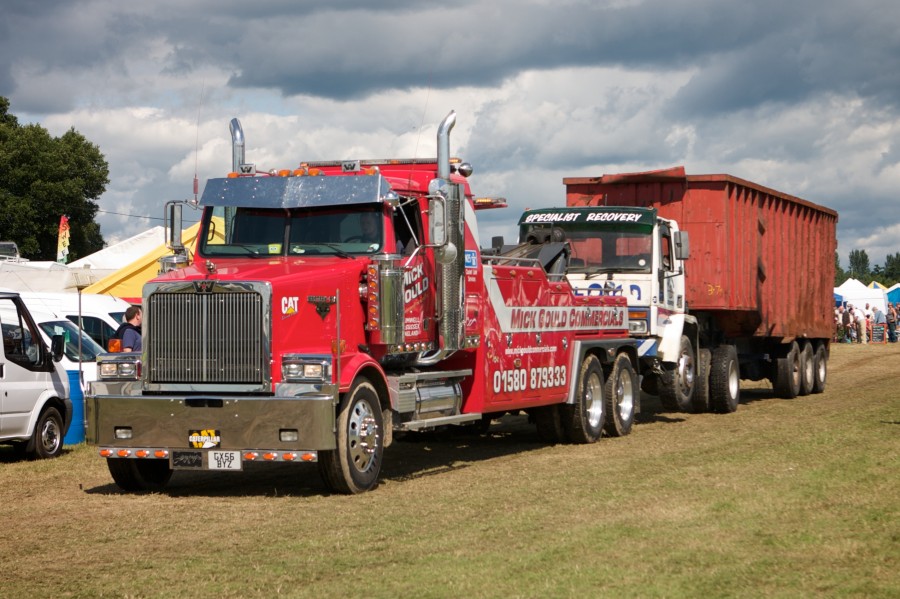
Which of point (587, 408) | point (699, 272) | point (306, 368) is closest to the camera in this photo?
point (306, 368)

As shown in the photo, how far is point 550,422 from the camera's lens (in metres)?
16.1

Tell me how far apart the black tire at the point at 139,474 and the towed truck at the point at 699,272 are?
7.12 m

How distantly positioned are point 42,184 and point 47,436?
40.7 meters

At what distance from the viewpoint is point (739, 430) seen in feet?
57.1

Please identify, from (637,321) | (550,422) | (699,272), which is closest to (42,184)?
(699,272)

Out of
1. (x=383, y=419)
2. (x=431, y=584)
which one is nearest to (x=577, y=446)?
(x=383, y=419)

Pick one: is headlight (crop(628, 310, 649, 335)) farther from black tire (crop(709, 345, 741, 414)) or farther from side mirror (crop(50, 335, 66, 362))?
side mirror (crop(50, 335, 66, 362))

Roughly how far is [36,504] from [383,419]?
3167mm

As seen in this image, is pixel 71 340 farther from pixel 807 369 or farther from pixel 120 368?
pixel 807 369

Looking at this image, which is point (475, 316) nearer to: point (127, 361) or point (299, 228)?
point (299, 228)

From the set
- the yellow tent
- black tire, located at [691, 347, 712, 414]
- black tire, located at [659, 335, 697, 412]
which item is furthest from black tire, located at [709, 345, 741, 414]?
the yellow tent

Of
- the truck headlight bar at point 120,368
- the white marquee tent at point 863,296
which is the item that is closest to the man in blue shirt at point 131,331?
the truck headlight bar at point 120,368

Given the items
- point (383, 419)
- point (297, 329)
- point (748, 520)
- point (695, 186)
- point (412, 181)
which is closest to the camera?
point (748, 520)

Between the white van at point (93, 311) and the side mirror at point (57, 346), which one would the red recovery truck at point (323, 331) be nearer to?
the side mirror at point (57, 346)
